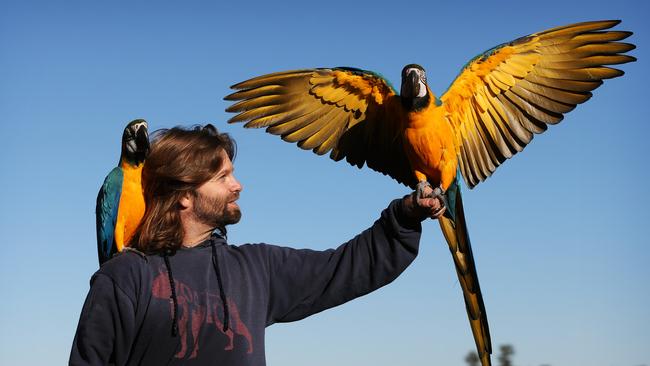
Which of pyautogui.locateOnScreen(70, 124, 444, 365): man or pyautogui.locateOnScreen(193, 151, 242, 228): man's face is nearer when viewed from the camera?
pyautogui.locateOnScreen(70, 124, 444, 365): man

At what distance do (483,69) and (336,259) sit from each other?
1367 millimetres

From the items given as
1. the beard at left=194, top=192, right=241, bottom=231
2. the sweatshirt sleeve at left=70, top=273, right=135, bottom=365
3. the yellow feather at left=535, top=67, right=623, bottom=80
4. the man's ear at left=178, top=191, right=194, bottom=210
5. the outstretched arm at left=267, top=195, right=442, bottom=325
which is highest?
the yellow feather at left=535, top=67, right=623, bottom=80

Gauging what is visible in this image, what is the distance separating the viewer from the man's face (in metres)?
2.08

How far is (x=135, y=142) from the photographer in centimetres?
309

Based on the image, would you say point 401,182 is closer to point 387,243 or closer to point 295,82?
point 295,82

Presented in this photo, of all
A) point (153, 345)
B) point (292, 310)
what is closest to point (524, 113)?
point (292, 310)

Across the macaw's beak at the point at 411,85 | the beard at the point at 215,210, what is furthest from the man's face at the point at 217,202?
the macaw's beak at the point at 411,85

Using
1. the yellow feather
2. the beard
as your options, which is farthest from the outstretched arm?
the yellow feather

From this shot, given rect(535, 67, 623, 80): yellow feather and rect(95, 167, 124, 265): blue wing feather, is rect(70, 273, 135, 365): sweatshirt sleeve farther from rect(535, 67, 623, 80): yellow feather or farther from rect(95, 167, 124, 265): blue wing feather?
rect(535, 67, 623, 80): yellow feather

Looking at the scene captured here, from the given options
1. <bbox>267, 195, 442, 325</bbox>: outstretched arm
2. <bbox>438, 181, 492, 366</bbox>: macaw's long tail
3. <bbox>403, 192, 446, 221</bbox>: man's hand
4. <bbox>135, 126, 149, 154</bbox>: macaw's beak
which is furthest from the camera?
<bbox>135, 126, 149, 154</bbox>: macaw's beak

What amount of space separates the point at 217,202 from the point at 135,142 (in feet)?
3.85

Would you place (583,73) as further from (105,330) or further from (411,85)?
(105,330)

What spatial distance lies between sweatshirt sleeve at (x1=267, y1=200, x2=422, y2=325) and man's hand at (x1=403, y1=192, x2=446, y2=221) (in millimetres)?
38

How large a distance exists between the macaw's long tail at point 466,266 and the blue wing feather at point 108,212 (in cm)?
146
